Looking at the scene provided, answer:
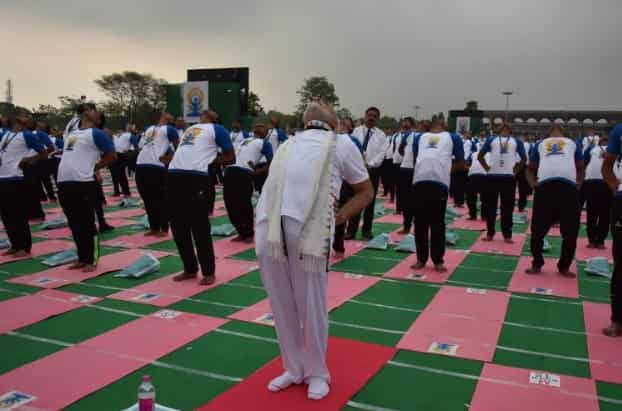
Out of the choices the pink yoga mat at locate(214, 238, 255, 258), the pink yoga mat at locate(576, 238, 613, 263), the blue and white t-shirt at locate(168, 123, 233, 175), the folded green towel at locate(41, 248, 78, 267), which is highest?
the blue and white t-shirt at locate(168, 123, 233, 175)

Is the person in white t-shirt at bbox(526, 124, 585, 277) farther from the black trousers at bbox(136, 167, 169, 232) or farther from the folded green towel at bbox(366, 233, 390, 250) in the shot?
the black trousers at bbox(136, 167, 169, 232)

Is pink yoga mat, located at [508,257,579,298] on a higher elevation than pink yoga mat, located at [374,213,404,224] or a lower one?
higher

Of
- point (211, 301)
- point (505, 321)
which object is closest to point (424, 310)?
point (505, 321)

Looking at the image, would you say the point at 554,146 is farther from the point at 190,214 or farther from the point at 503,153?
the point at 190,214

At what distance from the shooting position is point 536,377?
386 cm

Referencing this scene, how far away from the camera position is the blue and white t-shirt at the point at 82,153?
21.1ft

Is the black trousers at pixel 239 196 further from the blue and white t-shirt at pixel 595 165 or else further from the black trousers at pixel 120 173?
the black trousers at pixel 120 173

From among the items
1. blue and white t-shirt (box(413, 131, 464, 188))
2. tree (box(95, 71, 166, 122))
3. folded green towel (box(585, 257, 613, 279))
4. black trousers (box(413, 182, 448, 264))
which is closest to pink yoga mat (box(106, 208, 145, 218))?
black trousers (box(413, 182, 448, 264))

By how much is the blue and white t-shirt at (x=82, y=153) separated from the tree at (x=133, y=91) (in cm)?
6440

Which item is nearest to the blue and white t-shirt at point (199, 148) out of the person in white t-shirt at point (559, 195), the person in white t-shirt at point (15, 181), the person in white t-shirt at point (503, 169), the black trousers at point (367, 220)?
the person in white t-shirt at point (15, 181)

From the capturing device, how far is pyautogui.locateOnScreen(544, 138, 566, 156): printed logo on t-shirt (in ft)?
22.1

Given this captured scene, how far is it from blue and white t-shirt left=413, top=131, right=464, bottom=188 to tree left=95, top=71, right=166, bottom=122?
6546cm

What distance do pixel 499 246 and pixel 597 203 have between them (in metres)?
1.76

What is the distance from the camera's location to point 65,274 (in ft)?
21.4
